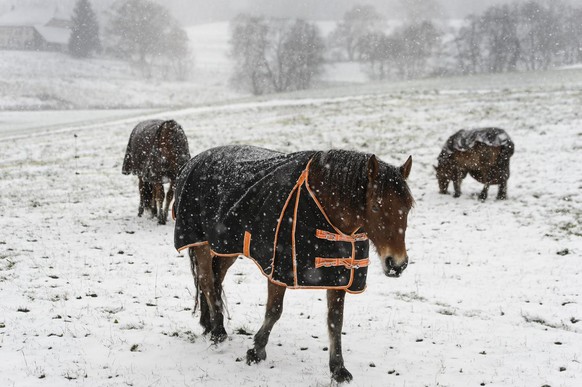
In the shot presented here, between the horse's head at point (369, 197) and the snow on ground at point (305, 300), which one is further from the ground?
the horse's head at point (369, 197)

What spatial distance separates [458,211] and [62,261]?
9.17m

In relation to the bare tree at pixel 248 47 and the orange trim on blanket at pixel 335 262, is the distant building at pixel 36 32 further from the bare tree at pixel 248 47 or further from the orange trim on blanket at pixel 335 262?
the orange trim on blanket at pixel 335 262

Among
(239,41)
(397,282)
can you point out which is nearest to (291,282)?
(397,282)

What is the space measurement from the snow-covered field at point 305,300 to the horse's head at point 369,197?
1.64m

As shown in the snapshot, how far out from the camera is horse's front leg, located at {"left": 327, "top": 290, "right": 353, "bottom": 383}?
185 inches

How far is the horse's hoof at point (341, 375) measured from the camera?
187 inches

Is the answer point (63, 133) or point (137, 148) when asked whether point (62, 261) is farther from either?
point (63, 133)

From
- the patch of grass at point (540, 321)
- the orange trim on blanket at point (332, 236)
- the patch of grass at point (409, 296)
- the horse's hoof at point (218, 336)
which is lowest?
the patch of grass at point (409, 296)

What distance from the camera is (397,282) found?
8.17 meters

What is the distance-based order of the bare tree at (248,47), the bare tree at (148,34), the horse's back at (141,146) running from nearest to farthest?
the horse's back at (141,146)
the bare tree at (248,47)
the bare tree at (148,34)

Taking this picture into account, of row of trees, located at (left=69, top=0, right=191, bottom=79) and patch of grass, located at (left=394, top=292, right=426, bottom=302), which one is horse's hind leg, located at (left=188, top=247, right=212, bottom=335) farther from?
row of trees, located at (left=69, top=0, right=191, bottom=79)

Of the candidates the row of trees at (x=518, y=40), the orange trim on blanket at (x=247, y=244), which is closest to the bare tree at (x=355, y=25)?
the row of trees at (x=518, y=40)

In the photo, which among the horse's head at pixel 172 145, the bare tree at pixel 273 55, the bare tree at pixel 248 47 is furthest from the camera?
the bare tree at pixel 248 47

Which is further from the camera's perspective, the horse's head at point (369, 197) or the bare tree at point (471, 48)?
the bare tree at point (471, 48)
